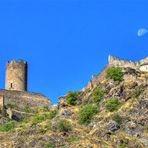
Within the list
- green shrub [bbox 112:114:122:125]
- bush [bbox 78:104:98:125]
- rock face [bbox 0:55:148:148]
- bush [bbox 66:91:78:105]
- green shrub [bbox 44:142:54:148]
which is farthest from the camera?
bush [bbox 66:91:78:105]

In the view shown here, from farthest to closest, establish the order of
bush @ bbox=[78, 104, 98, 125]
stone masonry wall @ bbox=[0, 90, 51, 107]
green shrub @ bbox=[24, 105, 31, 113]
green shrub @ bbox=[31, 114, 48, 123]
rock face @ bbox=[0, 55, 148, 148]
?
stone masonry wall @ bbox=[0, 90, 51, 107]
green shrub @ bbox=[24, 105, 31, 113]
green shrub @ bbox=[31, 114, 48, 123]
bush @ bbox=[78, 104, 98, 125]
rock face @ bbox=[0, 55, 148, 148]

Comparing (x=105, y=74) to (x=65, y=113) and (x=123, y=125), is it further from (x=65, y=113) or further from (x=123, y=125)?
(x=123, y=125)

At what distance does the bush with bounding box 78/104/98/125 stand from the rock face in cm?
21

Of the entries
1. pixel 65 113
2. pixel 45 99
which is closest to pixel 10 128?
pixel 65 113

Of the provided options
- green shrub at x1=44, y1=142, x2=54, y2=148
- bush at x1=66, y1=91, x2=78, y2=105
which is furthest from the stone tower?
green shrub at x1=44, y1=142, x2=54, y2=148

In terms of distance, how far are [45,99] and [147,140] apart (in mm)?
31838

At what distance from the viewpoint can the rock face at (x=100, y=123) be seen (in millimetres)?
72938

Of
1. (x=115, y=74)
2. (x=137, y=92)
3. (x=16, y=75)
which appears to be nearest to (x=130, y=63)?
(x=115, y=74)

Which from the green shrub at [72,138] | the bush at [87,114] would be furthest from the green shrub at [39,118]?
the green shrub at [72,138]

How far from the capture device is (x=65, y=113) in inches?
3268

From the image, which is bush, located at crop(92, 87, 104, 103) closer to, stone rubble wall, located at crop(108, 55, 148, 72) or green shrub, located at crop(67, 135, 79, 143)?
green shrub, located at crop(67, 135, 79, 143)

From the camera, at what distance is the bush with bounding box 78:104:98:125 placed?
79.8 metres

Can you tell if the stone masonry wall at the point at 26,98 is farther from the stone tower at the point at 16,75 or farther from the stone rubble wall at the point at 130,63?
the stone rubble wall at the point at 130,63

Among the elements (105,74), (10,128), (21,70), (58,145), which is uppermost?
(21,70)
